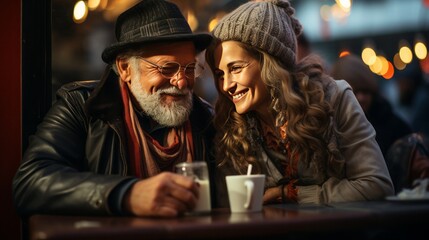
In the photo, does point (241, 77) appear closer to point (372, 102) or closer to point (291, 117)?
point (291, 117)

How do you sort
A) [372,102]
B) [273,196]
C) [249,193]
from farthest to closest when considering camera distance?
[372,102]
[273,196]
[249,193]

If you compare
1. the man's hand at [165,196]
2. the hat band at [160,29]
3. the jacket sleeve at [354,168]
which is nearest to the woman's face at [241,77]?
the hat band at [160,29]

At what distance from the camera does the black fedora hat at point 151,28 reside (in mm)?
2936

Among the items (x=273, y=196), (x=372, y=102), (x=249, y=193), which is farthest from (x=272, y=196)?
(x=372, y=102)

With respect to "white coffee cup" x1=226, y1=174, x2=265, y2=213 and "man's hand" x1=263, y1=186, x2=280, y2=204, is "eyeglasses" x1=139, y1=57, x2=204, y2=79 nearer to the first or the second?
"man's hand" x1=263, y1=186, x2=280, y2=204

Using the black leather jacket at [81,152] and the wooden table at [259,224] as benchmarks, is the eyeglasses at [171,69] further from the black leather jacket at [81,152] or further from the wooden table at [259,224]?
the wooden table at [259,224]

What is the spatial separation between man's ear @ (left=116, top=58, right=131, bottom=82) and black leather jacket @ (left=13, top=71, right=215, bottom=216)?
4 centimetres

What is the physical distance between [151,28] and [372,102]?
8.37ft

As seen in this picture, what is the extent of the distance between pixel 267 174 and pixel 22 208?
1.17 m

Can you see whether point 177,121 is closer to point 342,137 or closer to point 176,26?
point 176,26

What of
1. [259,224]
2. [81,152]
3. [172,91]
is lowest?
[259,224]

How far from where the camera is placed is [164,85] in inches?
117

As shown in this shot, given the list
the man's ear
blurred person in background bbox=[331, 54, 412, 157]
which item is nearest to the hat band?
the man's ear

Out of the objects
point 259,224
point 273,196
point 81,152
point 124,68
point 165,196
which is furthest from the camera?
point 124,68
